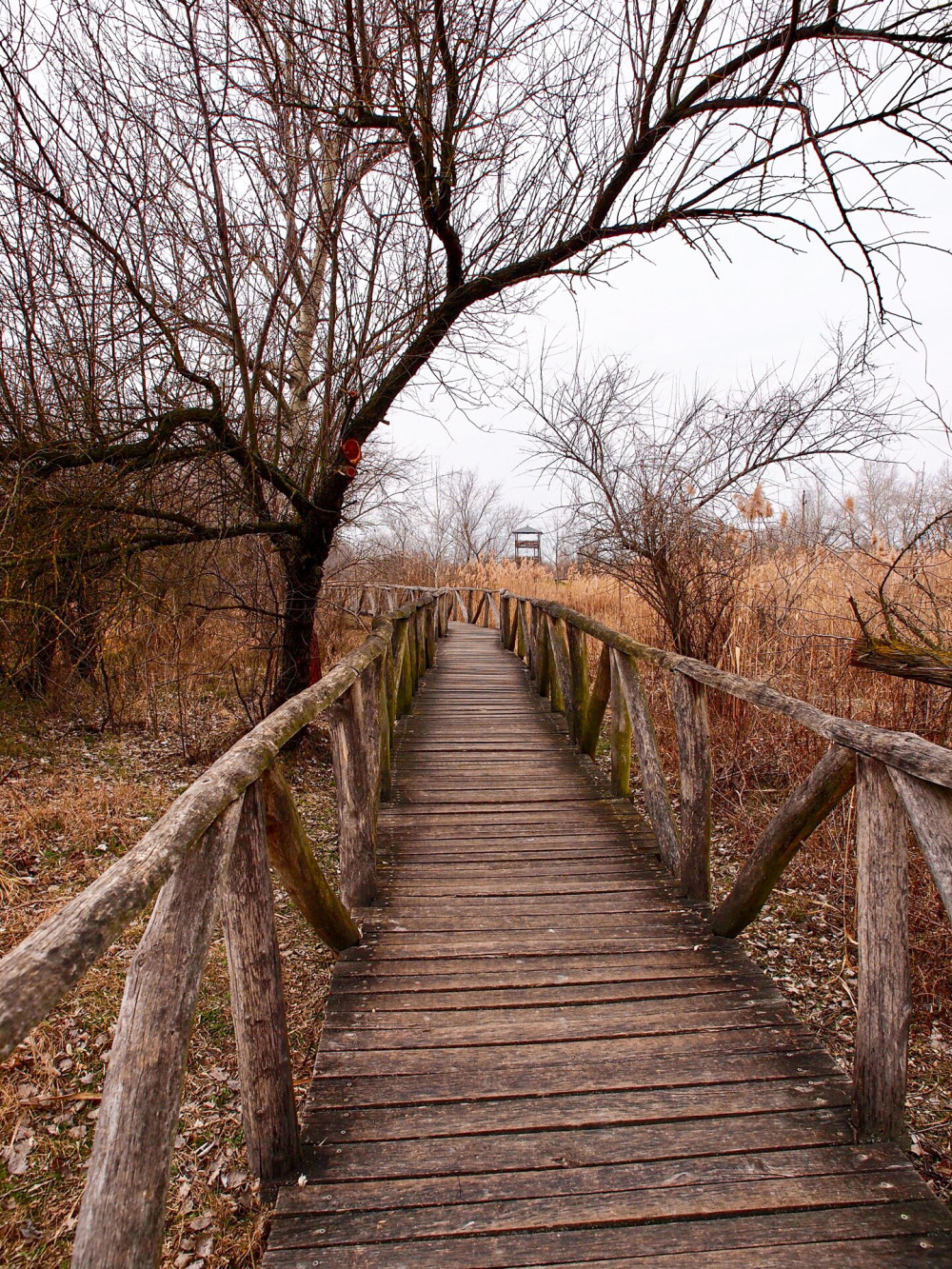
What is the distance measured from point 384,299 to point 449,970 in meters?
4.39

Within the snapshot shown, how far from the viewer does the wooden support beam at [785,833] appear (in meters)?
2.06

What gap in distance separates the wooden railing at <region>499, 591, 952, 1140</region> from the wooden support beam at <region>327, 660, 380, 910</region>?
56.1 inches

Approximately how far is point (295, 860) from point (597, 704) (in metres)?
3.22

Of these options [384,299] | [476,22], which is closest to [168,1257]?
[384,299]

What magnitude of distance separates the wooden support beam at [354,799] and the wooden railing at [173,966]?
0.54 m

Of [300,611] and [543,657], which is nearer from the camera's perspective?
[300,611]

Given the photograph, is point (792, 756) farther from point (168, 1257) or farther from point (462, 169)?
point (462, 169)

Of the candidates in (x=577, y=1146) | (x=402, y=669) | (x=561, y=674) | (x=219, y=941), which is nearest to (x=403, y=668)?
(x=402, y=669)

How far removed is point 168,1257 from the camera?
197 cm

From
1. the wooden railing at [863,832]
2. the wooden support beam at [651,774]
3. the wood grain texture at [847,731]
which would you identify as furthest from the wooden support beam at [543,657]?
the wood grain texture at [847,731]

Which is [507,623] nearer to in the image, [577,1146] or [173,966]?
[577,1146]

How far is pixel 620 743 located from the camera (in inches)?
170

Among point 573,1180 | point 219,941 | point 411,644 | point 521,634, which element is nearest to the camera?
point 573,1180

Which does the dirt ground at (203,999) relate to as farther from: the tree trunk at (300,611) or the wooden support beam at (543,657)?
the wooden support beam at (543,657)
